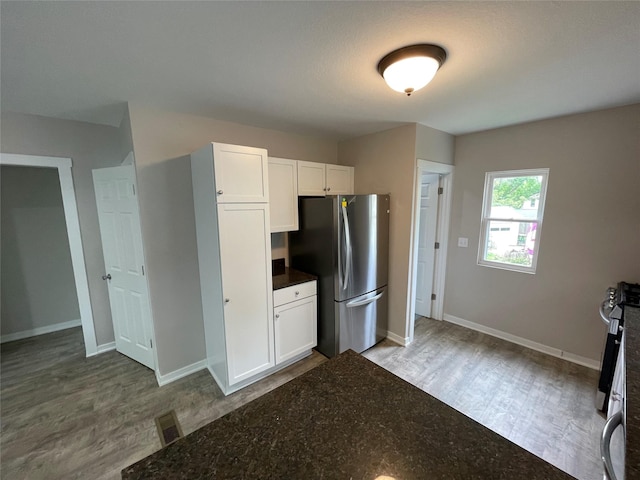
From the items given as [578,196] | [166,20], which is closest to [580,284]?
[578,196]

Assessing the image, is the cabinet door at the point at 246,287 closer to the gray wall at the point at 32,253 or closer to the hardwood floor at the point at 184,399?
the hardwood floor at the point at 184,399

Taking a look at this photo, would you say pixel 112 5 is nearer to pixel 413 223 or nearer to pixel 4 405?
pixel 413 223

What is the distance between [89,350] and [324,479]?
11.2ft

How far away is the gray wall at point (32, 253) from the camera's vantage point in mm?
3072

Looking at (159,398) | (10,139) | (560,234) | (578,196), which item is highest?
(10,139)

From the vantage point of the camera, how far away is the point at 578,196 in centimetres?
248

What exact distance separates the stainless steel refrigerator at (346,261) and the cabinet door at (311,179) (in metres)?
0.14

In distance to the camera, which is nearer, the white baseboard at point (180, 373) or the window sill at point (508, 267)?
the white baseboard at point (180, 373)

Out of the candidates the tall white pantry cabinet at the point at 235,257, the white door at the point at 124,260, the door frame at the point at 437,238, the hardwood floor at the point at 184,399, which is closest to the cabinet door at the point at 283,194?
the tall white pantry cabinet at the point at 235,257

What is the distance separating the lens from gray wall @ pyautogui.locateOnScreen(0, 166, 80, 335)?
307 cm

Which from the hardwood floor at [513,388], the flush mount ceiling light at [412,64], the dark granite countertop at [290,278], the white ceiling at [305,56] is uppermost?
the white ceiling at [305,56]

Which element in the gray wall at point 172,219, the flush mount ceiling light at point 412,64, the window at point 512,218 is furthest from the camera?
the window at point 512,218

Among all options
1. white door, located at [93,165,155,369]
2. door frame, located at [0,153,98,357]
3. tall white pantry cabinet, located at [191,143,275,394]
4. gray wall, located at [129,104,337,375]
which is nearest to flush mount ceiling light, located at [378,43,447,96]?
tall white pantry cabinet, located at [191,143,275,394]

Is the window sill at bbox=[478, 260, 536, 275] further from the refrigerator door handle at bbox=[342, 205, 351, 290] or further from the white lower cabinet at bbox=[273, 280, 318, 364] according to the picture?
the white lower cabinet at bbox=[273, 280, 318, 364]
